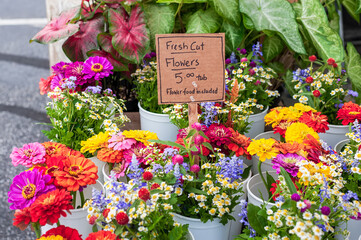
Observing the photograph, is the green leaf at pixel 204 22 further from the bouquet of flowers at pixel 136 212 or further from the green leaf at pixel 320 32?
the bouquet of flowers at pixel 136 212

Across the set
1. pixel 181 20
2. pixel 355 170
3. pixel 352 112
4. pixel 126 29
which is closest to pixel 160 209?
pixel 355 170

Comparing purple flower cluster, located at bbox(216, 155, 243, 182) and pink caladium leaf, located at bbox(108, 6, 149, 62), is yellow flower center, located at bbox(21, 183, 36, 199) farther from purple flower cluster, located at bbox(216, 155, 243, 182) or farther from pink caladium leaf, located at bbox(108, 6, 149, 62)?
pink caladium leaf, located at bbox(108, 6, 149, 62)

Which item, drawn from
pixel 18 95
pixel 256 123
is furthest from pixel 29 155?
pixel 18 95

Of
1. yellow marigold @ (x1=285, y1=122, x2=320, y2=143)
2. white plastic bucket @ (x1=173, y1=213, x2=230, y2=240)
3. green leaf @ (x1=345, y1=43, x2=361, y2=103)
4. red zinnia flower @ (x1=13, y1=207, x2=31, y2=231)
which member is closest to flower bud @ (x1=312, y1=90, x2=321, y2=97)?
yellow marigold @ (x1=285, y1=122, x2=320, y2=143)

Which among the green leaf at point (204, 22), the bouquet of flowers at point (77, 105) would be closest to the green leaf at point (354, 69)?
the green leaf at point (204, 22)

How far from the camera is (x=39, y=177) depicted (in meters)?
0.79

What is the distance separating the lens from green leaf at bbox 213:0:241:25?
4.56 feet

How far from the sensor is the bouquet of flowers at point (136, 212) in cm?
70

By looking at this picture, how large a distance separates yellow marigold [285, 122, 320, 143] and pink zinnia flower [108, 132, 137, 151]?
421mm

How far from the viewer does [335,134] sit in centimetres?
123

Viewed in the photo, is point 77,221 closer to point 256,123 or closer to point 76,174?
point 76,174

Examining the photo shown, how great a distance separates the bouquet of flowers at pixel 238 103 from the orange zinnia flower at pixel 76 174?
0.36 metres

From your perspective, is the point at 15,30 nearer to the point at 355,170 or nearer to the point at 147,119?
the point at 147,119

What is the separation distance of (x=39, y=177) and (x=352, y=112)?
0.88 m
